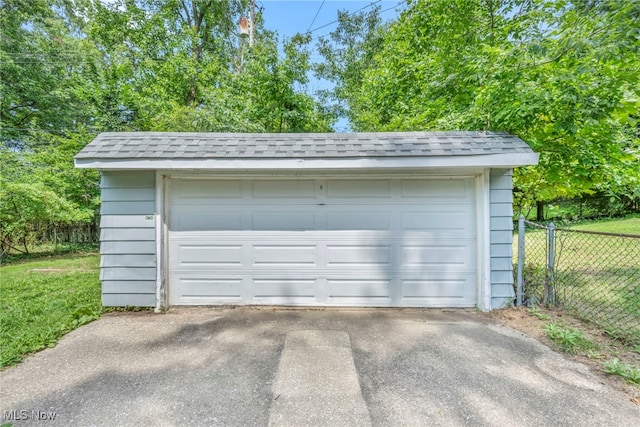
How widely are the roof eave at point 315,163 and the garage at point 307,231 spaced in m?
0.21

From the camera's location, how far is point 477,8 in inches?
252

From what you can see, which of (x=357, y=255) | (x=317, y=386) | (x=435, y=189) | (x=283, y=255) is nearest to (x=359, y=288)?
(x=357, y=255)

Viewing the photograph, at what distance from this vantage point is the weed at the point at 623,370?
2.26 metres

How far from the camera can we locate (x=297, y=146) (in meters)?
3.76

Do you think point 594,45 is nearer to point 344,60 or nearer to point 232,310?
point 232,310

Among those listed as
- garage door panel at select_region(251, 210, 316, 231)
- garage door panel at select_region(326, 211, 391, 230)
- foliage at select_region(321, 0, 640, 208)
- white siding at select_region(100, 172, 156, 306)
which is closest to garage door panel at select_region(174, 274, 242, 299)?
white siding at select_region(100, 172, 156, 306)

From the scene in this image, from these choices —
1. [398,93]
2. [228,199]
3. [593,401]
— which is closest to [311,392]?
[593,401]

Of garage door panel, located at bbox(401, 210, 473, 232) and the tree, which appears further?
the tree

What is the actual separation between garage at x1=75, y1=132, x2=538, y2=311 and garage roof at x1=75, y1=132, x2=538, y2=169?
5cm

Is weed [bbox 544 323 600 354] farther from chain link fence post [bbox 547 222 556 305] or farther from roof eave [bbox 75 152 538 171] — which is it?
roof eave [bbox 75 152 538 171]

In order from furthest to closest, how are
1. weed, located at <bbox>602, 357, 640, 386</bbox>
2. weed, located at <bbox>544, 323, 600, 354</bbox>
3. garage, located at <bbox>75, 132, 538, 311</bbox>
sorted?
garage, located at <bbox>75, 132, 538, 311</bbox> < weed, located at <bbox>544, 323, 600, 354</bbox> < weed, located at <bbox>602, 357, 640, 386</bbox>

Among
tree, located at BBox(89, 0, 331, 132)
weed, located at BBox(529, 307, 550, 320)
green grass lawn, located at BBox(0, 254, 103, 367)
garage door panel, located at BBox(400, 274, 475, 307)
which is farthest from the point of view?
tree, located at BBox(89, 0, 331, 132)

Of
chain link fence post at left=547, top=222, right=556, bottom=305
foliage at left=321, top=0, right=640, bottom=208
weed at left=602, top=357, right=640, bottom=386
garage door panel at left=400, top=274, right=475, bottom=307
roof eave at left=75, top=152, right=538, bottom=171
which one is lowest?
weed at left=602, top=357, right=640, bottom=386

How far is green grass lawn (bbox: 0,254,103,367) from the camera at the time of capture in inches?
114
